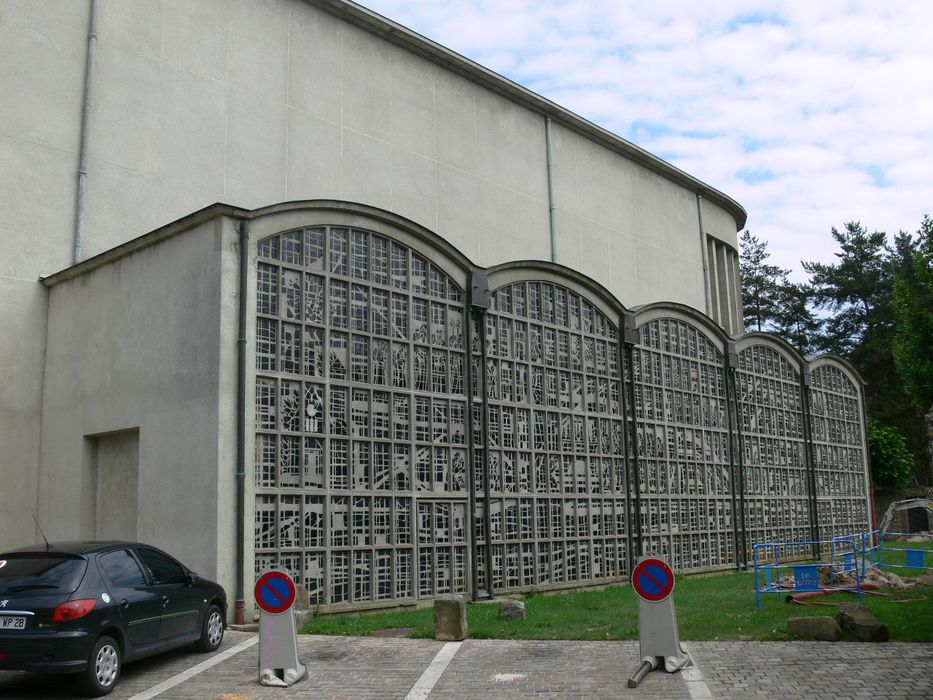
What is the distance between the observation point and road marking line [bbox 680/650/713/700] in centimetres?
836

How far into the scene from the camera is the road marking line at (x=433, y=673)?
29.2ft

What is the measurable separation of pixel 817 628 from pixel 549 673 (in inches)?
135

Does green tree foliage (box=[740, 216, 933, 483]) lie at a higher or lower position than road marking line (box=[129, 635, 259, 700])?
higher

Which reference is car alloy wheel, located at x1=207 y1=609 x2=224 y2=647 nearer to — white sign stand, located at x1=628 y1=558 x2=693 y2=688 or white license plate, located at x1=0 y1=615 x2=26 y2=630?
white license plate, located at x1=0 y1=615 x2=26 y2=630

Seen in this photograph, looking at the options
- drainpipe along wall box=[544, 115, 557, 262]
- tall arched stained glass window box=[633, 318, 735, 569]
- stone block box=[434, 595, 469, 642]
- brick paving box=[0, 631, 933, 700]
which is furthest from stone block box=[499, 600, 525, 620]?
drainpipe along wall box=[544, 115, 557, 262]

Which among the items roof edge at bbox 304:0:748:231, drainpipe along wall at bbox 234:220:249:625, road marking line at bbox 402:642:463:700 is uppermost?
roof edge at bbox 304:0:748:231

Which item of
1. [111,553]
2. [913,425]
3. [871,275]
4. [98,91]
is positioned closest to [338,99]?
[98,91]

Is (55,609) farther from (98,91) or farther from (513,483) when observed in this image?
(98,91)

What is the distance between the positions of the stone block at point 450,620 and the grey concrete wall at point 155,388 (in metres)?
3.27

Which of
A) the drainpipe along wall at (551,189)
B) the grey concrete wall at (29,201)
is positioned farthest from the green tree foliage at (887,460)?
the grey concrete wall at (29,201)

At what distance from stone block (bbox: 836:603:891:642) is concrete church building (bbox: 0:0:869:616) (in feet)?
23.3

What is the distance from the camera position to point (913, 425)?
168 feet

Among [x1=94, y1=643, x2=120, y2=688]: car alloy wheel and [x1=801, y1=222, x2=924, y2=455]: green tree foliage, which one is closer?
[x1=94, y1=643, x2=120, y2=688]: car alloy wheel

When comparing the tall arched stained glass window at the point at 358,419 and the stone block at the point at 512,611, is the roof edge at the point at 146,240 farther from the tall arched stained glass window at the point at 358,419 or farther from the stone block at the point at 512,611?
the stone block at the point at 512,611
